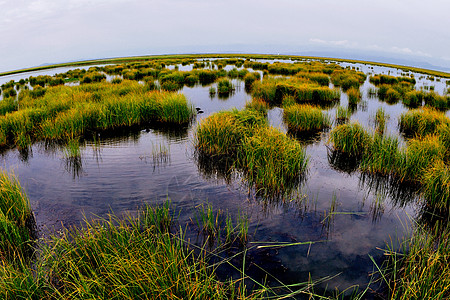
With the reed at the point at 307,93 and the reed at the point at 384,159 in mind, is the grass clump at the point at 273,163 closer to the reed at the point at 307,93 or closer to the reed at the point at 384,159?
the reed at the point at 384,159

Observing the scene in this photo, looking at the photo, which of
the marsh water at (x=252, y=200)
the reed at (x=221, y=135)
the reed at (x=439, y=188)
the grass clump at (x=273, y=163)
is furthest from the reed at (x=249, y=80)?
the reed at (x=439, y=188)

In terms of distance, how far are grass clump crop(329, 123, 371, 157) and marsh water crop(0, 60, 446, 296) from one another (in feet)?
2.47

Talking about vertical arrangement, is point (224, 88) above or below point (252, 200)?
above

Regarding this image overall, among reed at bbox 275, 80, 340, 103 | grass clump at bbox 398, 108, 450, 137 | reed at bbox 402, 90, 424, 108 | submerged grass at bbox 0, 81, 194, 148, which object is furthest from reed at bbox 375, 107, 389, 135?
submerged grass at bbox 0, 81, 194, 148

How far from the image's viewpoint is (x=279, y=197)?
766 centimetres

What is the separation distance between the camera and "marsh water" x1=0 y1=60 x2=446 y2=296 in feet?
18.1

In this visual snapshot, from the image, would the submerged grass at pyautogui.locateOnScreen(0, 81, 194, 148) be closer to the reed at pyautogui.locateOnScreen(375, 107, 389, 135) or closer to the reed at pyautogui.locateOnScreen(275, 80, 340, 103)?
the reed at pyautogui.locateOnScreen(275, 80, 340, 103)

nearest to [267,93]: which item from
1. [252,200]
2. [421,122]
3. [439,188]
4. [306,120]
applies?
[306,120]

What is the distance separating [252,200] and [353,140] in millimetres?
5893

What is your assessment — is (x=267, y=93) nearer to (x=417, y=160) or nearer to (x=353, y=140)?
(x=353, y=140)

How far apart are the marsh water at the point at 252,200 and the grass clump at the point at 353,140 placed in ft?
2.47

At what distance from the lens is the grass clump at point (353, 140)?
34.5 feet

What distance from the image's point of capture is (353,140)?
415 inches

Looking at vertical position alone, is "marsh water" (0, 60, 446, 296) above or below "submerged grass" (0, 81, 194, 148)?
below
